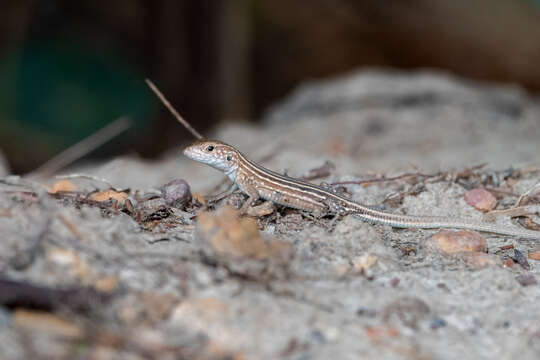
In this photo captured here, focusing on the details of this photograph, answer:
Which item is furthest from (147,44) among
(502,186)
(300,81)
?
(502,186)

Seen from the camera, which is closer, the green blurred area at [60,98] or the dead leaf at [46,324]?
the dead leaf at [46,324]

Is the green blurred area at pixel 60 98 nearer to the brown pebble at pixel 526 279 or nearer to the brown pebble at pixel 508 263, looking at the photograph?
the brown pebble at pixel 508 263

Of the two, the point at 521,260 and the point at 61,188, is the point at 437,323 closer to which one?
the point at 521,260

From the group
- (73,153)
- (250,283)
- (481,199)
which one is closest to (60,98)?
(73,153)

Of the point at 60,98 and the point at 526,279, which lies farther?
the point at 60,98

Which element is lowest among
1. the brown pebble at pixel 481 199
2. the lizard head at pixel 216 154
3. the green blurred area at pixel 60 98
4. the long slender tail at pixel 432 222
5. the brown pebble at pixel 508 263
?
the brown pebble at pixel 508 263

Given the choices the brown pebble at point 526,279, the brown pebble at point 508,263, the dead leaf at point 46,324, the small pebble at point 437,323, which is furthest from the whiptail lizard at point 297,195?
the dead leaf at point 46,324

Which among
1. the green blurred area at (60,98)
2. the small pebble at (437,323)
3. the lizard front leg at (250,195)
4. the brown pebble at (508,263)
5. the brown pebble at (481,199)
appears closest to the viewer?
the small pebble at (437,323)

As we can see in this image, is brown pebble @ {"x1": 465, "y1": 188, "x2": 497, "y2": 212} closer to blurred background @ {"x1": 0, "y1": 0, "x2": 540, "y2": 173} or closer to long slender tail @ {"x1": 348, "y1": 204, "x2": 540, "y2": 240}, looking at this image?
long slender tail @ {"x1": 348, "y1": 204, "x2": 540, "y2": 240}
